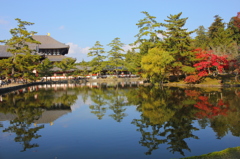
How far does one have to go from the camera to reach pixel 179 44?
3359 centimetres

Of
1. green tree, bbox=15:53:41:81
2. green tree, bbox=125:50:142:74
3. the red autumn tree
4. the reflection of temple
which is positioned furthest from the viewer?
green tree, bbox=125:50:142:74

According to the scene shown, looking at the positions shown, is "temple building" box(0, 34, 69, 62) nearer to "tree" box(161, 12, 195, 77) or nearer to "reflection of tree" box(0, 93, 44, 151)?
"tree" box(161, 12, 195, 77)

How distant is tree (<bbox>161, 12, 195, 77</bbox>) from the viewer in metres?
33.7

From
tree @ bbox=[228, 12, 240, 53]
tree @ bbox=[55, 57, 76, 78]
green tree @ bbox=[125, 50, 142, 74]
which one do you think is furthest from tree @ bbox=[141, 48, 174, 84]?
tree @ bbox=[228, 12, 240, 53]

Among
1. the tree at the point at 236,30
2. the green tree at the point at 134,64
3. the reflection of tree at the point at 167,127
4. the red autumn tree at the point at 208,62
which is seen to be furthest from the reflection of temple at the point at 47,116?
the tree at the point at 236,30

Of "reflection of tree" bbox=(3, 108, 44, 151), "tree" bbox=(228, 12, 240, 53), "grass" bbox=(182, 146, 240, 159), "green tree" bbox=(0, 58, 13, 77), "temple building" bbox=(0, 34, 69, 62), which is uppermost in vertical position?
"tree" bbox=(228, 12, 240, 53)

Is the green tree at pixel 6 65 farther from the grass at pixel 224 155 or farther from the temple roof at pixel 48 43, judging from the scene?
the grass at pixel 224 155

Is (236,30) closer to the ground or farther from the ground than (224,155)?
farther from the ground

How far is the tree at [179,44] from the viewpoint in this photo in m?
33.7

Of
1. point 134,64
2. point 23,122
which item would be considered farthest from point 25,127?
point 134,64

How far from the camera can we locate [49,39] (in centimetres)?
6656

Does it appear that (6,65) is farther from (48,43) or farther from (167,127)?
(48,43)

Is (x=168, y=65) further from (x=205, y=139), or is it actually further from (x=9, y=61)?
(x=205, y=139)

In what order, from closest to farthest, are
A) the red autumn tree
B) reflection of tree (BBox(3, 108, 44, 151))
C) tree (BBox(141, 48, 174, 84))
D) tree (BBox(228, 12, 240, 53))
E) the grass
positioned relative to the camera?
1. the grass
2. reflection of tree (BBox(3, 108, 44, 151))
3. the red autumn tree
4. tree (BBox(141, 48, 174, 84))
5. tree (BBox(228, 12, 240, 53))
